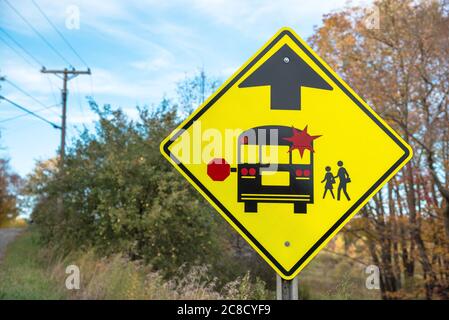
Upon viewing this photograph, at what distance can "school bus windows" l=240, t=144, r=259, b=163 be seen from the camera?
312 centimetres

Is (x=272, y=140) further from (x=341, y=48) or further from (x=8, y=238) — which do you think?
(x=8, y=238)

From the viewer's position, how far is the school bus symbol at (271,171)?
121 inches

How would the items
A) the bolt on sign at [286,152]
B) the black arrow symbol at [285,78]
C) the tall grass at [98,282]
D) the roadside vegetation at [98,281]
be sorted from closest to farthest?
the bolt on sign at [286,152]
the black arrow symbol at [285,78]
the roadside vegetation at [98,281]
the tall grass at [98,282]

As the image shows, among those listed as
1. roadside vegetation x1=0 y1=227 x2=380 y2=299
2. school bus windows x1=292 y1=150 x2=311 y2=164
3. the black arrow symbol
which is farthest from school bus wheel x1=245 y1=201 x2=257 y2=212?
roadside vegetation x1=0 y1=227 x2=380 y2=299

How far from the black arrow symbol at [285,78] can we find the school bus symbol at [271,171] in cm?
21

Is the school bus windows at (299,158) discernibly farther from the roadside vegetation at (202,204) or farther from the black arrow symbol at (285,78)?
the roadside vegetation at (202,204)

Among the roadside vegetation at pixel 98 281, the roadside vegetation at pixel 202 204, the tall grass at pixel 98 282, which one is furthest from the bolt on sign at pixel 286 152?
the roadside vegetation at pixel 202 204

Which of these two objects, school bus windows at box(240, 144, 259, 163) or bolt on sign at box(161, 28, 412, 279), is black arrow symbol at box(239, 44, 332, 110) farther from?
school bus windows at box(240, 144, 259, 163)

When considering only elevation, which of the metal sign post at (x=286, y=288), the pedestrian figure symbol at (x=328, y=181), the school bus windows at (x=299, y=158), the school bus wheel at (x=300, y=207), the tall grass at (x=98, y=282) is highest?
the school bus windows at (x=299, y=158)

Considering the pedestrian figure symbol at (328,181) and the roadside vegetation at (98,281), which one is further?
the roadside vegetation at (98,281)

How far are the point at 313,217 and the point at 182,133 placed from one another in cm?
104

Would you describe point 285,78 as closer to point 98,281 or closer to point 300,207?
point 300,207

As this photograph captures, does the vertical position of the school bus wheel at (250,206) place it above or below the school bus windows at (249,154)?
below

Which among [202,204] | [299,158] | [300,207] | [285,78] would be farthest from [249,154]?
[202,204]
